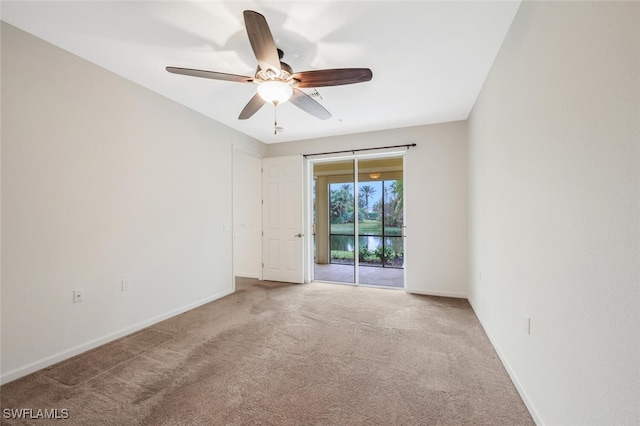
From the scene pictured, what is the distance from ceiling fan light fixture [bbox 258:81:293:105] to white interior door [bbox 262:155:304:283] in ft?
8.52

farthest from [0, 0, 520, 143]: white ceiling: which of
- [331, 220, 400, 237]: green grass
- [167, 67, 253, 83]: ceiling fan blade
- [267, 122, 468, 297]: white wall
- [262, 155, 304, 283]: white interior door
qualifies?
[331, 220, 400, 237]: green grass

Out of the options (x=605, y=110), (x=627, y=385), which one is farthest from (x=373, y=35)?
(x=627, y=385)

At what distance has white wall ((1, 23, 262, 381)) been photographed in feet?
6.43

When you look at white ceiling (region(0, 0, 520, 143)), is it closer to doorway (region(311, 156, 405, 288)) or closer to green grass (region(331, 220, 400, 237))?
doorway (region(311, 156, 405, 288))

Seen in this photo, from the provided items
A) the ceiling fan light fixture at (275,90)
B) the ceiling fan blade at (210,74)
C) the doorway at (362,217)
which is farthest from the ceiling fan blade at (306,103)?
the doorway at (362,217)

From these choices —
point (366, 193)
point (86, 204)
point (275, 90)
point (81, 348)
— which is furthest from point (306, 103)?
point (81, 348)

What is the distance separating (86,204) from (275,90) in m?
2.04

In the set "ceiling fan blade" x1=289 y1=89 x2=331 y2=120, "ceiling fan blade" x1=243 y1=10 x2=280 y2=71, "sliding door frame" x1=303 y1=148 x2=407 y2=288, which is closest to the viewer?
"ceiling fan blade" x1=243 y1=10 x2=280 y2=71

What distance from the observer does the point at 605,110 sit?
985mm

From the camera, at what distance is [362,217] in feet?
15.8

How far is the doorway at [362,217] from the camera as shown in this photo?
187 inches

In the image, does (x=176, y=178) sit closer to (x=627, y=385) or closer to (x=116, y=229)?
(x=116, y=229)

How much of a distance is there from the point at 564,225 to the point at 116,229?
11.6 ft

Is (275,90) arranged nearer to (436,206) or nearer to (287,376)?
(287,376)
